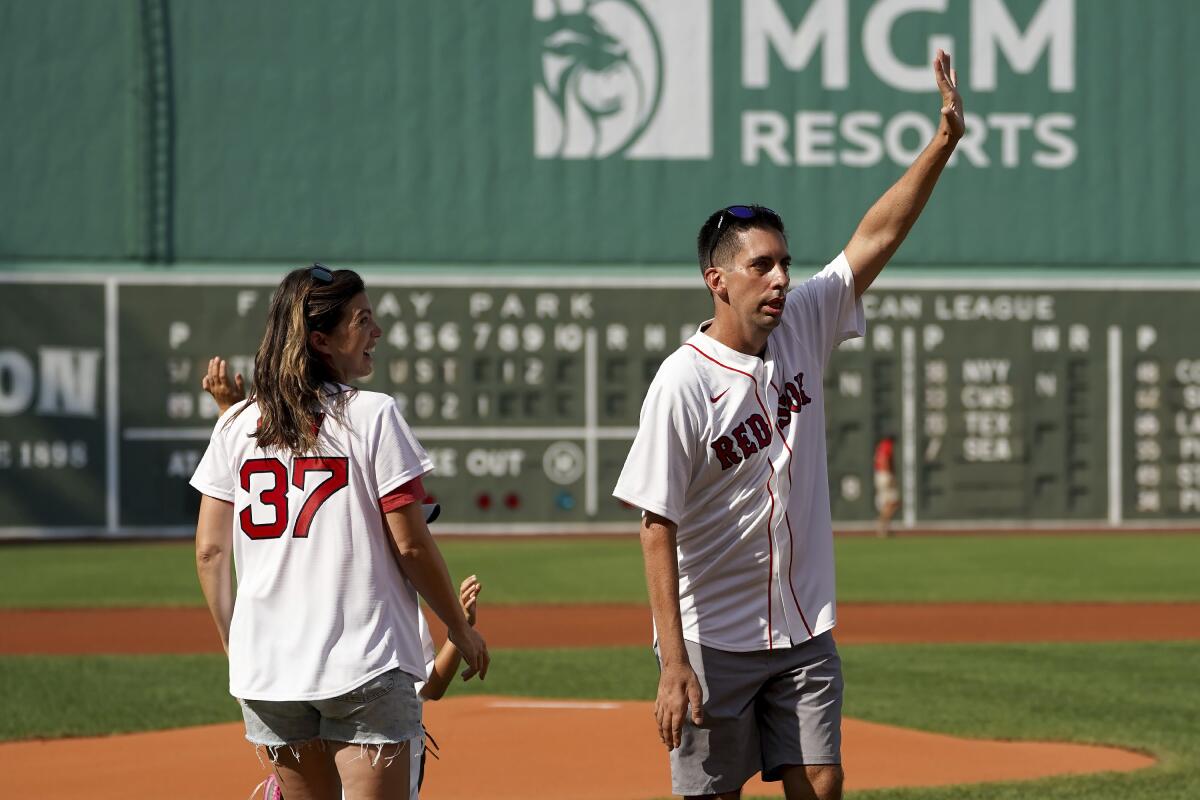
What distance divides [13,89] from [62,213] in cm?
170

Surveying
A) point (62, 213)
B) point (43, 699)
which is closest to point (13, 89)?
point (62, 213)

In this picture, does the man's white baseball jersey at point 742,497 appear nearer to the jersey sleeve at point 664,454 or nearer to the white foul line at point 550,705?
the jersey sleeve at point 664,454

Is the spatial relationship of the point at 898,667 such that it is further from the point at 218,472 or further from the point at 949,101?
the point at 218,472

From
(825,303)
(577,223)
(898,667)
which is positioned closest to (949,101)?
(825,303)

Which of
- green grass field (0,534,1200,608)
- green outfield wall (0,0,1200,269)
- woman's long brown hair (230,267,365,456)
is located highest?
green outfield wall (0,0,1200,269)

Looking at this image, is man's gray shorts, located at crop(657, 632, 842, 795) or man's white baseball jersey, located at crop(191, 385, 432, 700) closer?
man's white baseball jersey, located at crop(191, 385, 432, 700)

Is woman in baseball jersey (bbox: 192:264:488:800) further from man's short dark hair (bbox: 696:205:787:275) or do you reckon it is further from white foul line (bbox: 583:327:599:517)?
white foul line (bbox: 583:327:599:517)

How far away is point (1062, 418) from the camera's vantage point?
2169 cm

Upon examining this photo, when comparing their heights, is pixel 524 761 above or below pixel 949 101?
below

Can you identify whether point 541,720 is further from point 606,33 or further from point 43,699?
point 606,33

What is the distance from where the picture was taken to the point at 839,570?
59.7 feet

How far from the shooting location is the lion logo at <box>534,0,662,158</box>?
22.6 metres

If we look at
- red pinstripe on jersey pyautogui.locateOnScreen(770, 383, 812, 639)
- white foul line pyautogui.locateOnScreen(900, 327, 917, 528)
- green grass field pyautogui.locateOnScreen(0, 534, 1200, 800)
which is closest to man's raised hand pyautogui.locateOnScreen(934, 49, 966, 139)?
red pinstripe on jersey pyautogui.locateOnScreen(770, 383, 812, 639)

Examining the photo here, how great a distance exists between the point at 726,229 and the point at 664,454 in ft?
2.17
